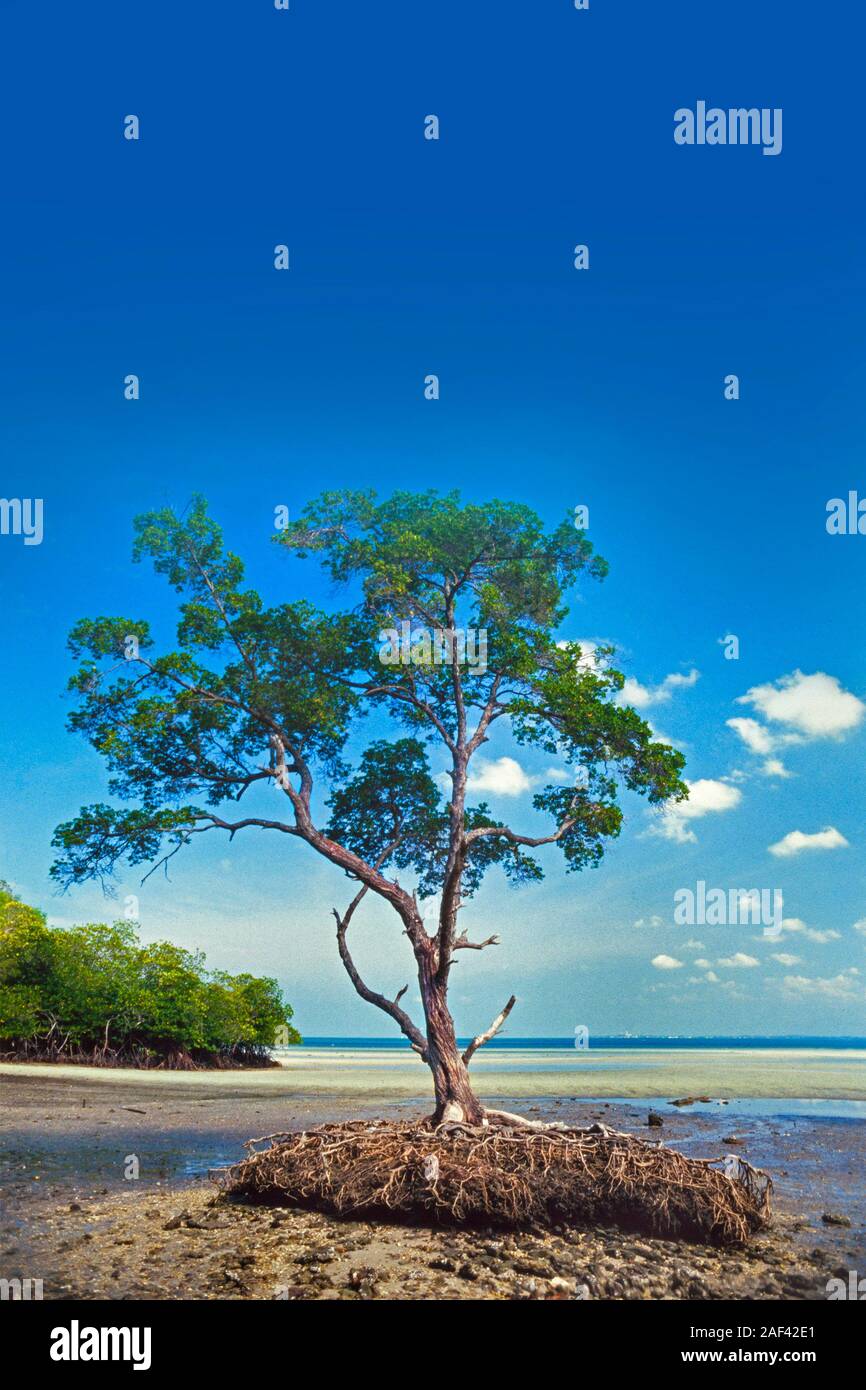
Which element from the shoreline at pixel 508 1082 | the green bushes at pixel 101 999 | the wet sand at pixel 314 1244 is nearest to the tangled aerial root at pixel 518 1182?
the wet sand at pixel 314 1244

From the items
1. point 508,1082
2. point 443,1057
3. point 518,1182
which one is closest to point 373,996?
point 443,1057

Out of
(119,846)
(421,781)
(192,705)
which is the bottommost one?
(119,846)

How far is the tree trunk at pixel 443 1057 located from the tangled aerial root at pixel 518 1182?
54.9 inches

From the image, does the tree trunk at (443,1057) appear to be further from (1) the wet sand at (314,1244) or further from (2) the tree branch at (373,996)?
(1) the wet sand at (314,1244)

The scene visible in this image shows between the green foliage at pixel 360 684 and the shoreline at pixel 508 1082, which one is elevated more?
the green foliage at pixel 360 684

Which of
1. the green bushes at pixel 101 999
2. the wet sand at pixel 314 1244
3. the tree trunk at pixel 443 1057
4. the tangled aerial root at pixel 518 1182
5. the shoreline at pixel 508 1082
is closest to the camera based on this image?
the wet sand at pixel 314 1244

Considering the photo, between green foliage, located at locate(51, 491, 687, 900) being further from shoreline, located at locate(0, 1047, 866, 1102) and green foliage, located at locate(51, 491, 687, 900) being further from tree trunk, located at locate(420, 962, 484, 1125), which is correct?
shoreline, located at locate(0, 1047, 866, 1102)

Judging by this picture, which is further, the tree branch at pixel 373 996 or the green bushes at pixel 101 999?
the green bushes at pixel 101 999

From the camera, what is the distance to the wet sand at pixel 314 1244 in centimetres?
928
